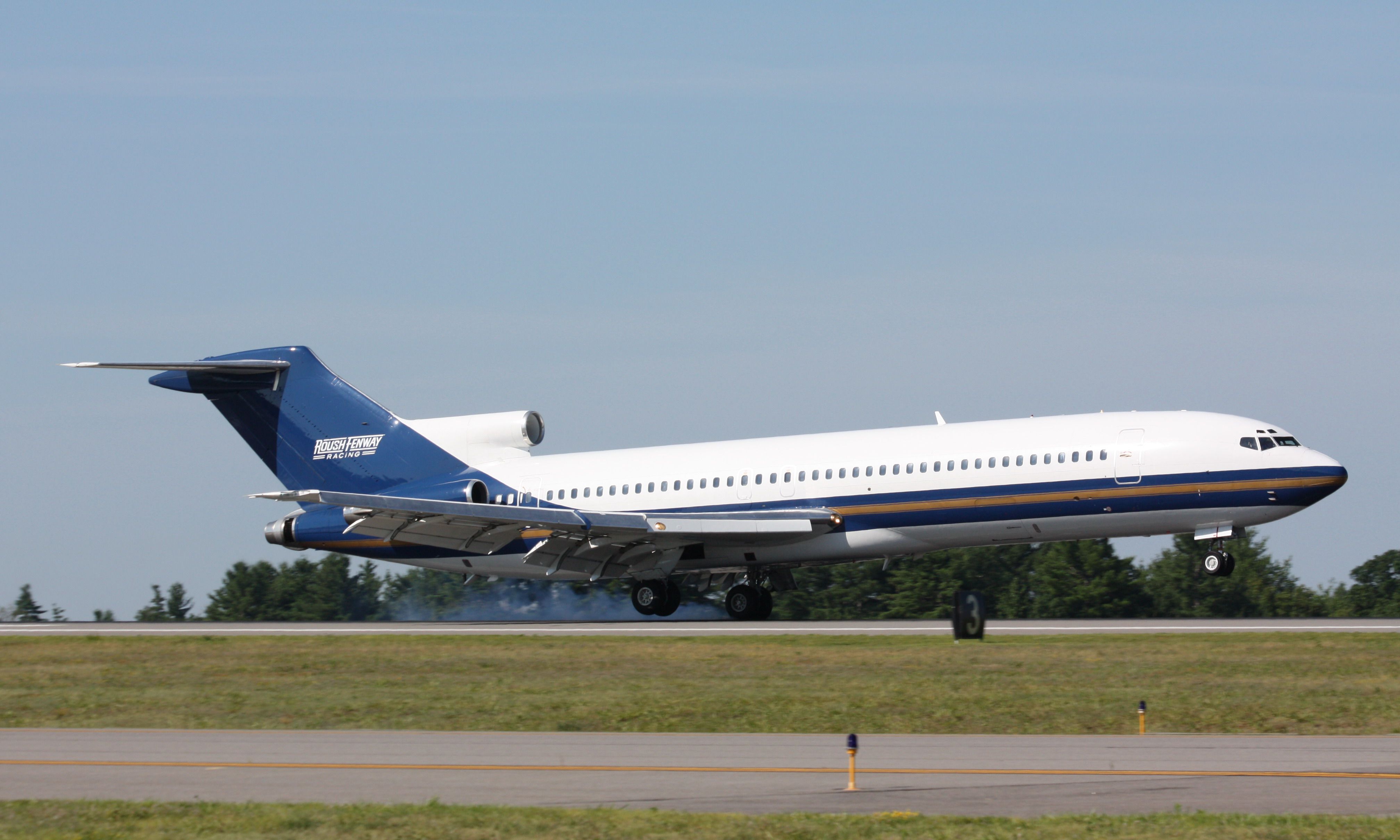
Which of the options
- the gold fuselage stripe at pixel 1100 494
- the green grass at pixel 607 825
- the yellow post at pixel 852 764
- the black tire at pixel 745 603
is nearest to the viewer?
the green grass at pixel 607 825

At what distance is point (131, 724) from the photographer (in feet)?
66.6

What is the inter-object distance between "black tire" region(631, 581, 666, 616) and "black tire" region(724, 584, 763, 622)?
1.88 m

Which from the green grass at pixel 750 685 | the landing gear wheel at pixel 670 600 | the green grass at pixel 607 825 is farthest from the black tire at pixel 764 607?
the green grass at pixel 607 825

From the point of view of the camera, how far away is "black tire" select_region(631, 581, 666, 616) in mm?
39875

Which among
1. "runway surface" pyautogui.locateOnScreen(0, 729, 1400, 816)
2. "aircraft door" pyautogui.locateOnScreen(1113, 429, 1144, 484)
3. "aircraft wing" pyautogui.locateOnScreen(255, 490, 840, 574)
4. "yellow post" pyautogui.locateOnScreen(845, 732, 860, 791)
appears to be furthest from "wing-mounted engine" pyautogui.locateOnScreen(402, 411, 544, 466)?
"yellow post" pyautogui.locateOnScreen(845, 732, 860, 791)

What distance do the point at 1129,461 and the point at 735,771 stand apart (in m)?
21.8

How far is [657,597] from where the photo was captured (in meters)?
39.9

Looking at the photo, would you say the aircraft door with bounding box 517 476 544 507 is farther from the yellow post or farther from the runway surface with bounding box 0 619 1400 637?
the yellow post

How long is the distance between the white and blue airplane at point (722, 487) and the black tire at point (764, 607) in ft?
0.13

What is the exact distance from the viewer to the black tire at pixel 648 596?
39.9 m

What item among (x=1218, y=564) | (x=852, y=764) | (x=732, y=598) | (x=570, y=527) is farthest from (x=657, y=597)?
(x=852, y=764)

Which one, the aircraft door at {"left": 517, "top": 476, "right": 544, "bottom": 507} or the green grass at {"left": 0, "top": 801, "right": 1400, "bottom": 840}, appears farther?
the aircraft door at {"left": 517, "top": 476, "right": 544, "bottom": 507}

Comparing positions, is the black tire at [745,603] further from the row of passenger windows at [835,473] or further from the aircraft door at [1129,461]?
the aircraft door at [1129,461]

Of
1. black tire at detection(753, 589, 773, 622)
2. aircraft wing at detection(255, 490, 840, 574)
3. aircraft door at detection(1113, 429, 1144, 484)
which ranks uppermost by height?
aircraft door at detection(1113, 429, 1144, 484)
